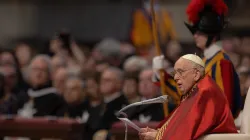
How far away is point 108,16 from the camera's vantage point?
23219 millimetres

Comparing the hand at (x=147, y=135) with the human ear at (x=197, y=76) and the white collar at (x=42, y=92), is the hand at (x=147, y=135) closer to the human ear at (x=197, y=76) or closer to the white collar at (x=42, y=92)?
the human ear at (x=197, y=76)

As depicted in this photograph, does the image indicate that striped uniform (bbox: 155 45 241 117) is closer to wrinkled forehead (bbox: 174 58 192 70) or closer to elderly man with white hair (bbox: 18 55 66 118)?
wrinkled forehead (bbox: 174 58 192 70)

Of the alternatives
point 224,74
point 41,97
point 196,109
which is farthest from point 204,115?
point 41,97

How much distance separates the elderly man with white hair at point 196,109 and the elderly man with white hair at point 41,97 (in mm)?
4221

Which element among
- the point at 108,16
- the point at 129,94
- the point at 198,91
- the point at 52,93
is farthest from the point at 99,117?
the point at 108,16

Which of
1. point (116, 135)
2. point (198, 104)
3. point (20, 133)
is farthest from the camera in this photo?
point (20, 133)

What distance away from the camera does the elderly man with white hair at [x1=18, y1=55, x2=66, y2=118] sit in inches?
516

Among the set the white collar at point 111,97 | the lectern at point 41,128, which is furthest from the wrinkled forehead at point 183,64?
the white collar at point 111,97

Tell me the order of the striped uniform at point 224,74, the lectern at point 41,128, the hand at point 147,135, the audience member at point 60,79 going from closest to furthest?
the hand at point 147,135, the striped uniform at point 224,74, the lectern at point 41,128, the audience member at point 60,79

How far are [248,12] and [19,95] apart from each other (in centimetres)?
1135

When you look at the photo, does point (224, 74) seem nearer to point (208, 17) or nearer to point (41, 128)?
point (208, 17)

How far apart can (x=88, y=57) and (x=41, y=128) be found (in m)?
5.38

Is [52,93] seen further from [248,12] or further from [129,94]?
[248,12]

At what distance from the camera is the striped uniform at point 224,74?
1028cm
